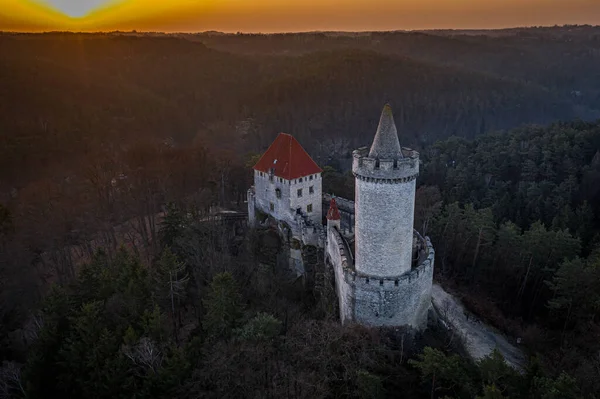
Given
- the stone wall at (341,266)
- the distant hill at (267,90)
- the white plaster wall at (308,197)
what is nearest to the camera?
the stone wall at (341,266)

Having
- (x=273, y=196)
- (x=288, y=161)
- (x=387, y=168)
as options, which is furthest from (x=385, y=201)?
(x=273, y=196)

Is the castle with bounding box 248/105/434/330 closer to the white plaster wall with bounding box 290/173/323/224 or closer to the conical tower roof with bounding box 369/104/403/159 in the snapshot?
the conical tower roof with bounding box 369/104/403/159

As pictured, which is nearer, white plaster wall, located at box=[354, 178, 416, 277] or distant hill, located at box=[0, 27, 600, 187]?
white plaster wall, located at box=[354, 178, 416, 277]

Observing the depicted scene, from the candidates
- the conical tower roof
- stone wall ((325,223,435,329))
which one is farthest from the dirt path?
the conical tower roof

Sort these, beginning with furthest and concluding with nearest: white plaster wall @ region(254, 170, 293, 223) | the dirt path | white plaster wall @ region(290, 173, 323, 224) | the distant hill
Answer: the distant hill → white plaster wall @ region(254, 170, 293, 223) → white plaster wall @ region(290, 173, 323, 224) → the dirt path

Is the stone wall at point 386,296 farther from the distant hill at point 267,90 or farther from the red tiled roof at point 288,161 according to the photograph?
the distant hill at point 267,90

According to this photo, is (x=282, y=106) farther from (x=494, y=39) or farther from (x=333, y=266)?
(x=494, y=39)

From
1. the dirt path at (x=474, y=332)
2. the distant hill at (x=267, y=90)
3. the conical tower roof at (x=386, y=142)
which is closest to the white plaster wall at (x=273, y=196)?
the dirt path at (x=474, y=332)
